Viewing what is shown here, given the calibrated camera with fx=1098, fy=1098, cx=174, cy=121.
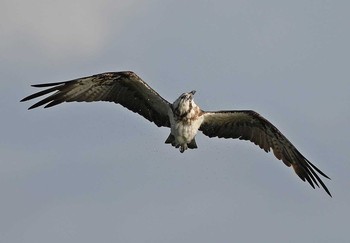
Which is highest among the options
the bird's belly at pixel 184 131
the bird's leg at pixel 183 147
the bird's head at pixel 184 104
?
the bird's head at pixel 184 104

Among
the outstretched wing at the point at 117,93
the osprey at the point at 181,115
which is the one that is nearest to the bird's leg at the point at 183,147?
the osprey at the point at 181,115

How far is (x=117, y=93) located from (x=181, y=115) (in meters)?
1.78

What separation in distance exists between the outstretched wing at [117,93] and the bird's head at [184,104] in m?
0.52

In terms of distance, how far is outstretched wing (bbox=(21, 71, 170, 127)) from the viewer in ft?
88.4

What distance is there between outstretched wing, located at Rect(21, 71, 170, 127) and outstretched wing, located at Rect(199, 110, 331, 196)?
1.30 metres

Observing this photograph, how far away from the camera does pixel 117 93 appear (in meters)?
27.6

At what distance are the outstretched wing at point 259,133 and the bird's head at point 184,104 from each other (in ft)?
3.48

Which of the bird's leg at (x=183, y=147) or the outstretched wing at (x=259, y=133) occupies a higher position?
the outstretched wing at (x=259, y=133)

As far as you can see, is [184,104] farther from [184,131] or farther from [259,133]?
[259,133]

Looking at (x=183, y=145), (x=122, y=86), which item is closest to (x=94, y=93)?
(x=122, y=86)

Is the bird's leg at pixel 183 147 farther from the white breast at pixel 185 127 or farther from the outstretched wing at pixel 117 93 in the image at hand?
the outstretched wing at pixel 117 93

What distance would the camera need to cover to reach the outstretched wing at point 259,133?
28.4 m

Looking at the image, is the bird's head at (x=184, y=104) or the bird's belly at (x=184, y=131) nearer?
the bird's head at (x=184, y=104)

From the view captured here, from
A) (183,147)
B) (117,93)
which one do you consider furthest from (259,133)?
(117,93)
